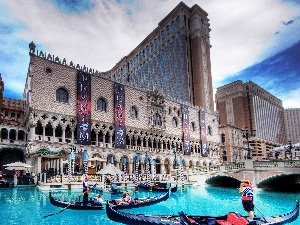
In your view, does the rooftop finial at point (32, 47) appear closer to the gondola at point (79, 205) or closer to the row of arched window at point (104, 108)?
the row of arched window at point (104, 108)

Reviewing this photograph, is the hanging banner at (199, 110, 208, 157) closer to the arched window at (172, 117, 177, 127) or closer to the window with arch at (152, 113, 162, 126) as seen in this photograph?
the arched window at (172, 117, 177, 127)

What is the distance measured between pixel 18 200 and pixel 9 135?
1977 centimetres

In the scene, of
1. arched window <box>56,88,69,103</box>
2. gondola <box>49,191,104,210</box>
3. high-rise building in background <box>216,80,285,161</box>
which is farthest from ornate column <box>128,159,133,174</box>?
high-rise building in background <box>216,80,285,161</box>

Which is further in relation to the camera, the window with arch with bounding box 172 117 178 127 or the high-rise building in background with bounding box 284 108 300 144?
the high-rise building in background with bounding box 284 108 300 144

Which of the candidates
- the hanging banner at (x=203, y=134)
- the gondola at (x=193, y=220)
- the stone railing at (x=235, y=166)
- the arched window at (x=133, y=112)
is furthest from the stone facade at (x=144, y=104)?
the gondola at (x=193, y=220)

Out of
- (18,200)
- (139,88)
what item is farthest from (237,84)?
(18,200)

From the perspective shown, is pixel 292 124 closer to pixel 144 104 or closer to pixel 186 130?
pixel 186 130

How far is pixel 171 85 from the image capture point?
63.2 m

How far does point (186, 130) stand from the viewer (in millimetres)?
45969

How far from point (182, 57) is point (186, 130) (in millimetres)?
21741

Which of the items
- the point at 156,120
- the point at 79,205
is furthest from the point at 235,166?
the point at 79,205

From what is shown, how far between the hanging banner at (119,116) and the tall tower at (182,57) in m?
20.7

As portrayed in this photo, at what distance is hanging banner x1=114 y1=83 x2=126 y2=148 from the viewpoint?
35719mm

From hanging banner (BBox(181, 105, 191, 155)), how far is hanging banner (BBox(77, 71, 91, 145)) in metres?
18.6
